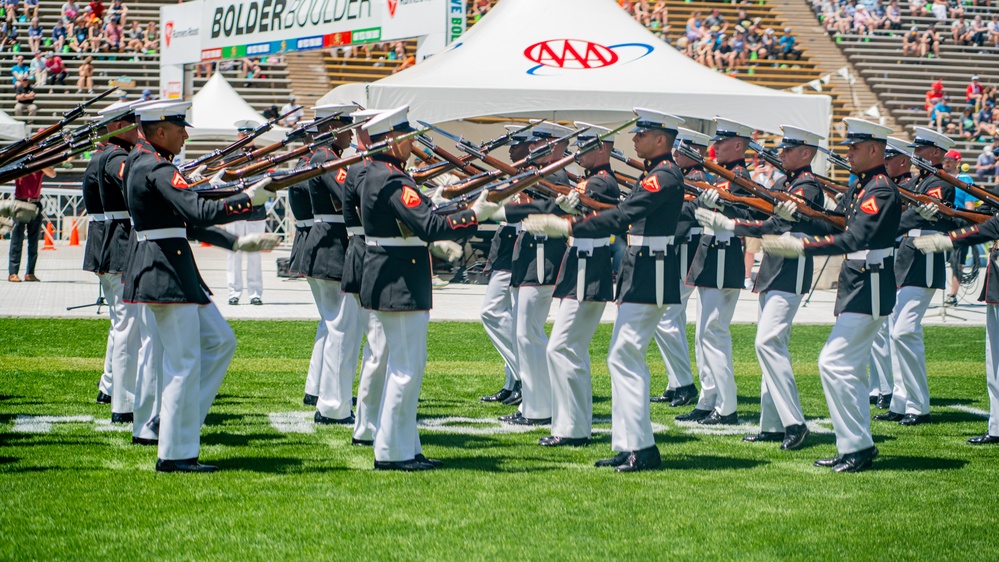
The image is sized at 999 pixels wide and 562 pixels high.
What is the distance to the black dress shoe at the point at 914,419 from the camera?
9.45m

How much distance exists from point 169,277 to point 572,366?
276 cm

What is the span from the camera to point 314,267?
9.05 meters

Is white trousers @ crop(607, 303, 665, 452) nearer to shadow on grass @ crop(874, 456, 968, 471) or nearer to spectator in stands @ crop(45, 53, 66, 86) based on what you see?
shadow on grass @ crop(874, 456, 968, 471)

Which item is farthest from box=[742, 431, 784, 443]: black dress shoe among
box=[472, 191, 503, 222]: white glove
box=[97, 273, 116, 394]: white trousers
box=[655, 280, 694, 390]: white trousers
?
box=[97, 273, 116, 394]: white trousers

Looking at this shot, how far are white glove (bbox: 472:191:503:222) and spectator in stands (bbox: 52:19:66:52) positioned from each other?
98.9 feet

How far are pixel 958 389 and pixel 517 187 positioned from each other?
610cm

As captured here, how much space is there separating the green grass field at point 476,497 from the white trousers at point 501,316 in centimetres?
48

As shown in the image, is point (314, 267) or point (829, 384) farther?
point (314, 267)

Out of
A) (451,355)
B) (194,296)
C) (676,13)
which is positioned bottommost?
(451,355)

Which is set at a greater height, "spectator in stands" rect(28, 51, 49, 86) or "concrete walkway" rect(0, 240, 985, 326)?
"spectator in stands" rect(28, 51, 49, 86)

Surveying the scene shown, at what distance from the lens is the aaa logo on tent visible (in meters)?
16.9

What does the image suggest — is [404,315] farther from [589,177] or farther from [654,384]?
[654,384]

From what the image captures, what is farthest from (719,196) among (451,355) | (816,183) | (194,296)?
(451,355)

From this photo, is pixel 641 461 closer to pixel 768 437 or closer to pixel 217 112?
pixel 768 437
